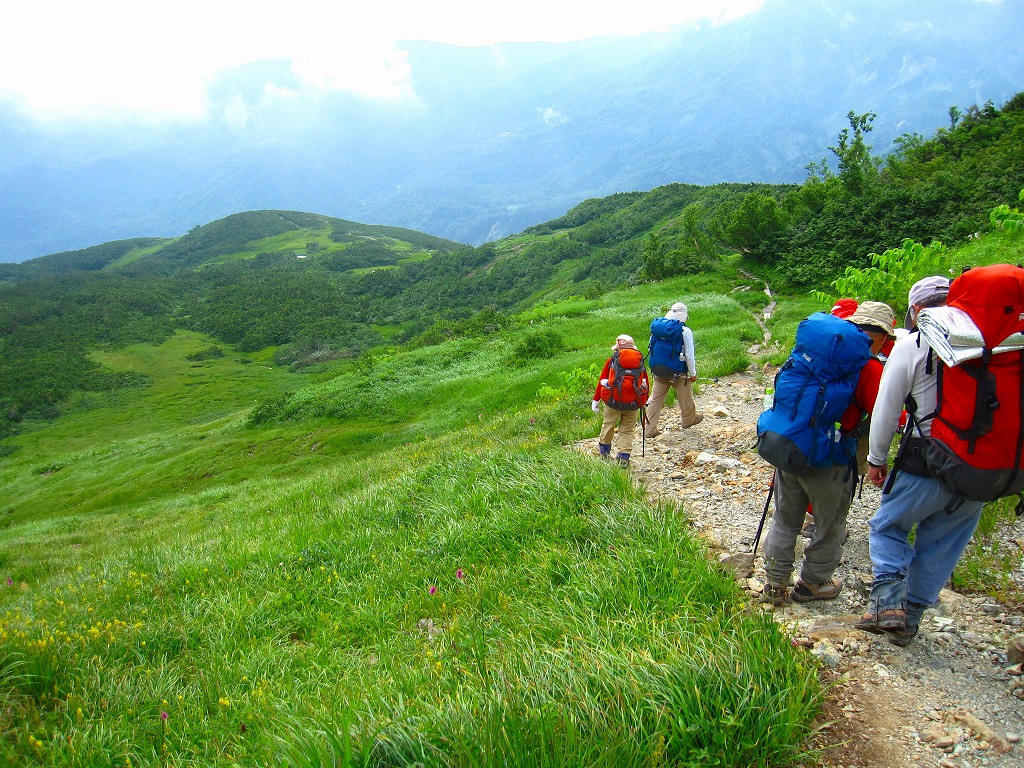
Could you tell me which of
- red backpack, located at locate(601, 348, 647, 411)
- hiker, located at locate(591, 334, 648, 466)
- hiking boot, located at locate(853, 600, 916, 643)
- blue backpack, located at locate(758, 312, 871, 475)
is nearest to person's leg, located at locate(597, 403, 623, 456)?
hiker, located at locate(591, 334, 648, 466)

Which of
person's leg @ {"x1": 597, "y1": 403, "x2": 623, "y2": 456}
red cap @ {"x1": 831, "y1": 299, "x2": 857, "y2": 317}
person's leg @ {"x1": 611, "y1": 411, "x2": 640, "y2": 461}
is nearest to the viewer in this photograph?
red cap @ {"x1": 831, "y1": 299, "x2": 857, "y2": 317}

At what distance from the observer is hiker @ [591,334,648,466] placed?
751 cm

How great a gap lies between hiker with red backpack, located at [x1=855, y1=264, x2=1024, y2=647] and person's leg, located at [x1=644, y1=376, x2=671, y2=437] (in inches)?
207

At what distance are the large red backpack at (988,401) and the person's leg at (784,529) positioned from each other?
1.07m

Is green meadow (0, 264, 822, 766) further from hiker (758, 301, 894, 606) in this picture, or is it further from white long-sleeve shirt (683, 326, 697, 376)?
white long-sleeve shirt (683, 326, 697, 376)

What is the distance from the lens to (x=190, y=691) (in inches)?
167

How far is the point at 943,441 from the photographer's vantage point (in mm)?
3082

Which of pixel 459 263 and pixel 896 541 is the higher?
pixel 459 263

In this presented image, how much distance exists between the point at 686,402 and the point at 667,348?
986mm

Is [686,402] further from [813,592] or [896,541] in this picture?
[896,541]

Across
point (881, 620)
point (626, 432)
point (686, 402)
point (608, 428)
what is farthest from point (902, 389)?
point (686, 402)

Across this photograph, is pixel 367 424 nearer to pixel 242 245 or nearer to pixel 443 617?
pixel 443 617

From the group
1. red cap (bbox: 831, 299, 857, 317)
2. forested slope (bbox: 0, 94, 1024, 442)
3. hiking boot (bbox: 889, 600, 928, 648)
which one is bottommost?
hiking boot (bbox: 889, 600, 928, 648)

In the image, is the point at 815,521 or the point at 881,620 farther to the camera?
the point at 815,521
